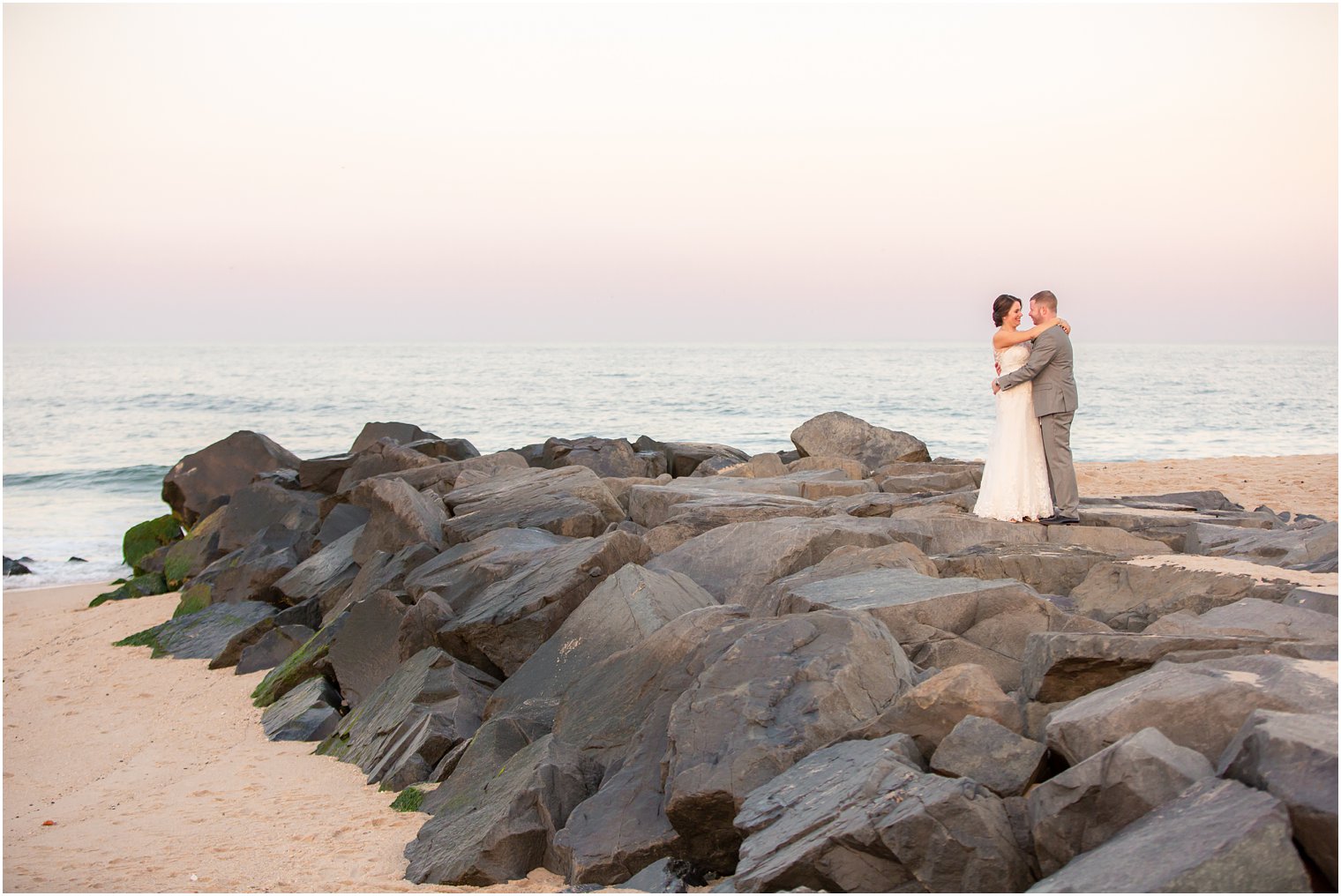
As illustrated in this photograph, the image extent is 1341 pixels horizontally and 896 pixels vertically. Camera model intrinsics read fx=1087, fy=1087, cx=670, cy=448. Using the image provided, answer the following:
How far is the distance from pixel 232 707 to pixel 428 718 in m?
3.11

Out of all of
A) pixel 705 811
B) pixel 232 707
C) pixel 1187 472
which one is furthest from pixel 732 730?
pixel 1187 472

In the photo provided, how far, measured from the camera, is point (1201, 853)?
11.3 feet

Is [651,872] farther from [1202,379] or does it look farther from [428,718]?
[1202,379]

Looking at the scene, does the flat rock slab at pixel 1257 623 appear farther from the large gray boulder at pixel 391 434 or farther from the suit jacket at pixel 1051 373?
the large gray boulder at pixel 391 434

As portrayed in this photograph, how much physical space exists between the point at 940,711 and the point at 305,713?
18.6ft

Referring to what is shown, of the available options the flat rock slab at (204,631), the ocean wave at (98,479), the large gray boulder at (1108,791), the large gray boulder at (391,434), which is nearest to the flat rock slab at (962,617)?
the large gray boulder at (1108,791)

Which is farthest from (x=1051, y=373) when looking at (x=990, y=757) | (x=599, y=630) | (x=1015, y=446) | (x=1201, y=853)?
(x=1201, y=853)

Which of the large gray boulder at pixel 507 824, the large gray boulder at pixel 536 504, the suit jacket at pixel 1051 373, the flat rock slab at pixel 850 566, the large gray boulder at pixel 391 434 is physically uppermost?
the suit jacket at pixel 1051 373

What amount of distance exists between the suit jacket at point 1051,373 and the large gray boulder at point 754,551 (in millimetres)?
2079

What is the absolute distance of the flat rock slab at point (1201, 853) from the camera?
3398 mm

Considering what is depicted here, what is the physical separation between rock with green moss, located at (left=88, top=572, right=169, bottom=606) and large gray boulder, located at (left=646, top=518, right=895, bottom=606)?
30.3ft

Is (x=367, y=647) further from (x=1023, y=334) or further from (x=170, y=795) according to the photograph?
(x=1023, y=334)

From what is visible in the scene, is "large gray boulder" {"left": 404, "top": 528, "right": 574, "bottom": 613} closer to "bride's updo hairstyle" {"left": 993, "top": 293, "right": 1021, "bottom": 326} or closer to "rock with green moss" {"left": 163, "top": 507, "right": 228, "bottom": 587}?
"bride's updo hairstyle" {"left": 993, "top": 293, "right": 1021, "bottom": 326}

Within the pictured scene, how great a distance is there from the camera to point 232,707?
946 cm
